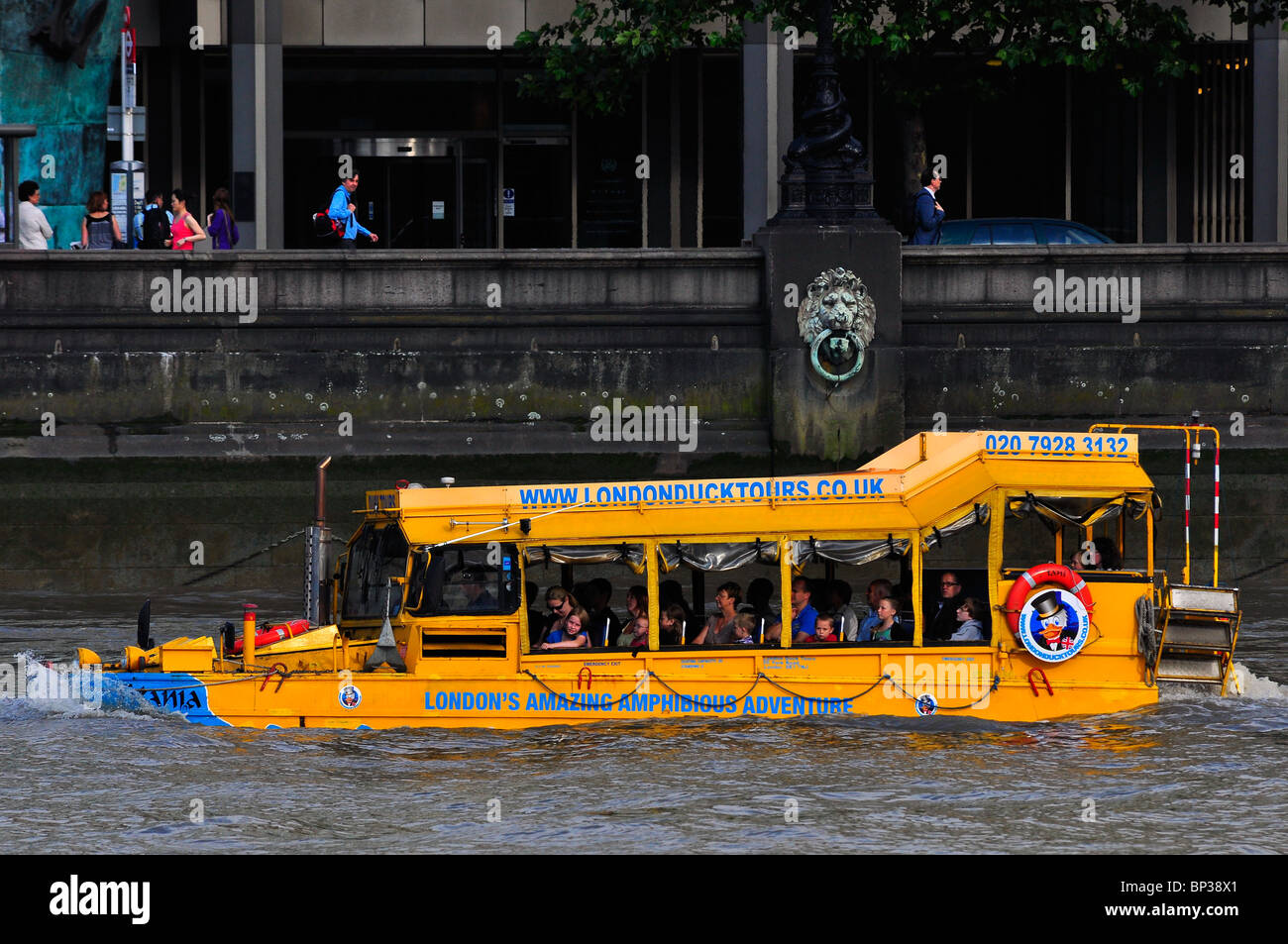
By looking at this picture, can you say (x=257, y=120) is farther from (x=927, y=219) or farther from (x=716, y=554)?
(x=716, y=554)

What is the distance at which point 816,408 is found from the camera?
23.2m

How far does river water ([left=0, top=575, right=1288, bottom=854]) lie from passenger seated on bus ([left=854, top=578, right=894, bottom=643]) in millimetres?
681

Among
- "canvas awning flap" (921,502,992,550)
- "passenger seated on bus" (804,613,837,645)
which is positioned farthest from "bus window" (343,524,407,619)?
"canvas awning flap" (921,502,992,550)

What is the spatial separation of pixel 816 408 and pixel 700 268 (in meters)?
2.09

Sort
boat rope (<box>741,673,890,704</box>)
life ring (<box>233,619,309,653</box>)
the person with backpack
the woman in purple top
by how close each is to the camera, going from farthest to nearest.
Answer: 1. the woman in purple top
2. the person with backpack
3. life ring (<box>233,619,309,653</box>)
4. boat rope (<box>741,673,890,704</box>)

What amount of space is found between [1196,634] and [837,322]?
816 centimetres

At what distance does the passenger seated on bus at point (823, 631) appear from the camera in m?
15.5

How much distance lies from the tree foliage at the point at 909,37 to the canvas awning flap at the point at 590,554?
13.8 meters

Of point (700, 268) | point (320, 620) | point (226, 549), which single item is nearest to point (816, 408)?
point (700, 268)

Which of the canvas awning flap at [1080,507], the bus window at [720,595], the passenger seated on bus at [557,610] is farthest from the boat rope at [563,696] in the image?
the canvas awning flap at [1080,507]

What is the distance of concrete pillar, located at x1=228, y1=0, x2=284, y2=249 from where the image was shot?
32.6 meters

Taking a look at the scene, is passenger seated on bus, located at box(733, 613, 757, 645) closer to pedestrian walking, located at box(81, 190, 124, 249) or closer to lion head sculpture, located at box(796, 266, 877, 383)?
lion head sculpture, located at box(796, 266, 877, 383)

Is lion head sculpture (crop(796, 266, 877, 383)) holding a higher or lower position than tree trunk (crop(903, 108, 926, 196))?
lower

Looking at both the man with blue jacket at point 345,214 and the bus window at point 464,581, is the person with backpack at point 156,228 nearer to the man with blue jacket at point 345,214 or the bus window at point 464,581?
the man with blue jacket at point 345,214
